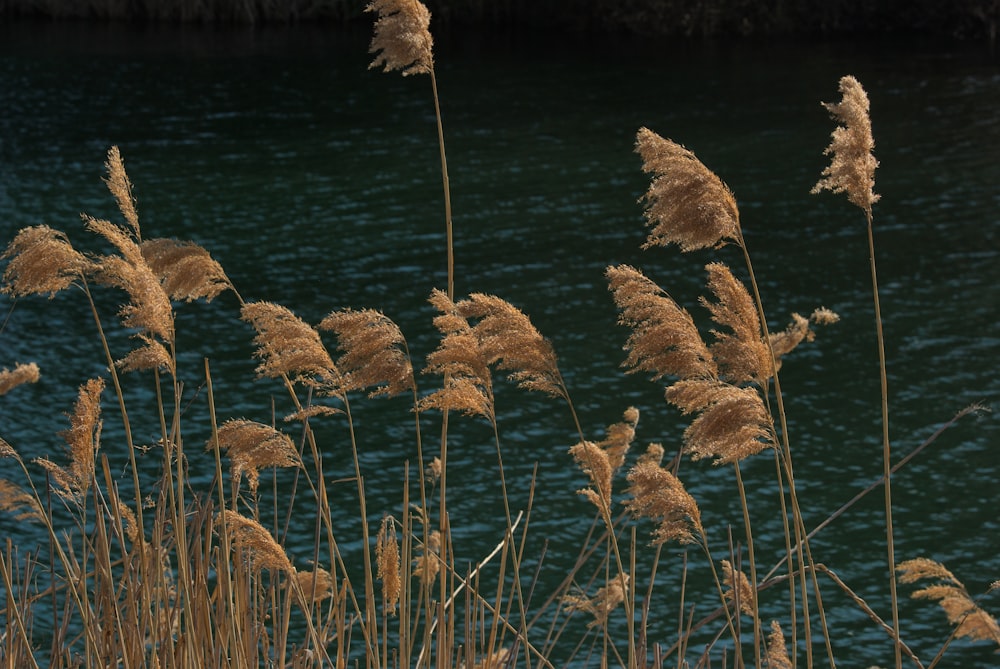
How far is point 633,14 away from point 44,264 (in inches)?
1137

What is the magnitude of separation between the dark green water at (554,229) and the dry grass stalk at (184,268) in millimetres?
280

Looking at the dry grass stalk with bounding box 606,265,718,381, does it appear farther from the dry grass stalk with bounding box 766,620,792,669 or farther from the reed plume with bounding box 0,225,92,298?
the dry grass stalk with bounding box 766,620,792,669

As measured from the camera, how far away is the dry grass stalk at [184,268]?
8.89ft

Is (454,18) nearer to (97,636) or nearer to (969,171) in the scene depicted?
(969,171)

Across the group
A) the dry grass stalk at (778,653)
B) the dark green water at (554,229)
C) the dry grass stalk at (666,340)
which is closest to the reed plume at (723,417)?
the dry grass stalk at (666,340)

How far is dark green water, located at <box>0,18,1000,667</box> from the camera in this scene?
9.06 m

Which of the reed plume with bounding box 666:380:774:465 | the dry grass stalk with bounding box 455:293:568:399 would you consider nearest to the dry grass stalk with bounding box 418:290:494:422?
the dry grass stalk with bounding box 455:293:568:399

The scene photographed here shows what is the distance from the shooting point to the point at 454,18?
3259cm

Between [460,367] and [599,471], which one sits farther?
[599,471]

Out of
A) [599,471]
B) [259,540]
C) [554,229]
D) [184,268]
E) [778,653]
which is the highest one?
[184,268]

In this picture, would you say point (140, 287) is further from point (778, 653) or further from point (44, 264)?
point (778, 653)

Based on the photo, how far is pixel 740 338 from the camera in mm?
2340

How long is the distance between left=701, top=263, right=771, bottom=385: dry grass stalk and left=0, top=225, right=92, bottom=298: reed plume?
117 cm

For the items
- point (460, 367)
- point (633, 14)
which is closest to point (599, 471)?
point (460, 367)
